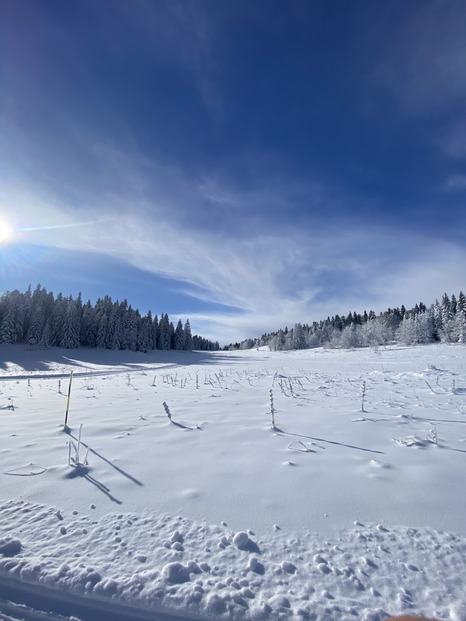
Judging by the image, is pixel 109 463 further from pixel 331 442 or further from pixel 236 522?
pixel 331 442

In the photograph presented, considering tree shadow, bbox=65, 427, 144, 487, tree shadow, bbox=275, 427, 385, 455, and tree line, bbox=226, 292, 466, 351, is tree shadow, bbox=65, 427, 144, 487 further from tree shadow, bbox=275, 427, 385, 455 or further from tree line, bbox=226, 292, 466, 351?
tree line, bbox=226, 292, 466, 351

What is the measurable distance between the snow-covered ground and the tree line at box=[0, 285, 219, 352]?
51.6 m

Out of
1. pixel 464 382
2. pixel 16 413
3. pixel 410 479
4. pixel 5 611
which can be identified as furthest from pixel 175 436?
pixel 464 382

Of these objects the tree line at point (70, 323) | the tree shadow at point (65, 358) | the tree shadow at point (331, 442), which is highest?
the tree line at point (70, 323)

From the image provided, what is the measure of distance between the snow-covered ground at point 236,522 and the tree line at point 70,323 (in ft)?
169

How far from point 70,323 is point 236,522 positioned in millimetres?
57349

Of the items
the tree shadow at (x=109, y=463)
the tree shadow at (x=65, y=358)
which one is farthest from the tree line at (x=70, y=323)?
the tree shadow at (x=109, y=463)

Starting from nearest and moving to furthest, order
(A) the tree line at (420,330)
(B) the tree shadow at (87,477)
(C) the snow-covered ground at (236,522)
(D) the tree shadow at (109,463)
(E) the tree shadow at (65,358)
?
(C) the snow-covered ground at (236,522) < (B) the tree shadow at (87,477) < (D) the tree shadow at (109,463) < (E) the tree shadow at (65,358) < (A) the tree line at (420,330)

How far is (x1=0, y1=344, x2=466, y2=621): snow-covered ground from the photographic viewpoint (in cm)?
218

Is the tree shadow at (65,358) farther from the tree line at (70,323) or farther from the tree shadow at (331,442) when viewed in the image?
the tree shadow at (331,442)

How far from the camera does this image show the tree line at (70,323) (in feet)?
155

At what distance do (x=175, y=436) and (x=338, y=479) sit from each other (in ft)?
11.7

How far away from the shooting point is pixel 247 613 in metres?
2.06

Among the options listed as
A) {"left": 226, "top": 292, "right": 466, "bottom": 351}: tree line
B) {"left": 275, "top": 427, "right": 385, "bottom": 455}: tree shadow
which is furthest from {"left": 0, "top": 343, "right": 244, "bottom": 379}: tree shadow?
{"left": 226, "top": 292, "right": 466, "bottom": 351}: tree line
